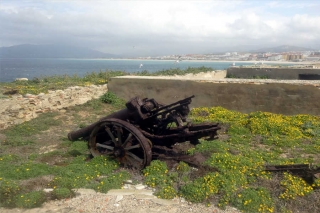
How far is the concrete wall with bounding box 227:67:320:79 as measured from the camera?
924 inches

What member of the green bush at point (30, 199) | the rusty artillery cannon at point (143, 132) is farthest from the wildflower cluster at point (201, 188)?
the green bush at point (30, 199)

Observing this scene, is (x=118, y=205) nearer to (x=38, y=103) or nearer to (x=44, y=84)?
(x=38, y=103)

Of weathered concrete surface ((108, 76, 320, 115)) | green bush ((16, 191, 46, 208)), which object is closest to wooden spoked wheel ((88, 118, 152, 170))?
green bush ((16, 191, 46, 208))

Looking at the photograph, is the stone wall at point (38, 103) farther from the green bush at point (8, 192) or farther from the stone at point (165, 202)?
the stone at point (165, 202)

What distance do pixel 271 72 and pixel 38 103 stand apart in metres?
18.8

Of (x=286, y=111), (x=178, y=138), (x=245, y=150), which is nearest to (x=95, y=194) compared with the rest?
(x=178, y=138)

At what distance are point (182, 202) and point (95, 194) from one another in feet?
5.03

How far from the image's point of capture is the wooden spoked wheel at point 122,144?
255 inches

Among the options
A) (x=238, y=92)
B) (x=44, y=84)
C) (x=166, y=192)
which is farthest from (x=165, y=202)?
(x=44, y=84)

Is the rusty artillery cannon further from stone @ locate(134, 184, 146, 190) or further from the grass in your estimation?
the grass

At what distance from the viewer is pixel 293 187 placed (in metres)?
5.62

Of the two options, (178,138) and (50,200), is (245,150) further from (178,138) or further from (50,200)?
(50,200)

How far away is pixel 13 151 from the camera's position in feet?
26.0

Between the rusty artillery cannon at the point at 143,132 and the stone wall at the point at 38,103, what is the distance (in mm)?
4282
